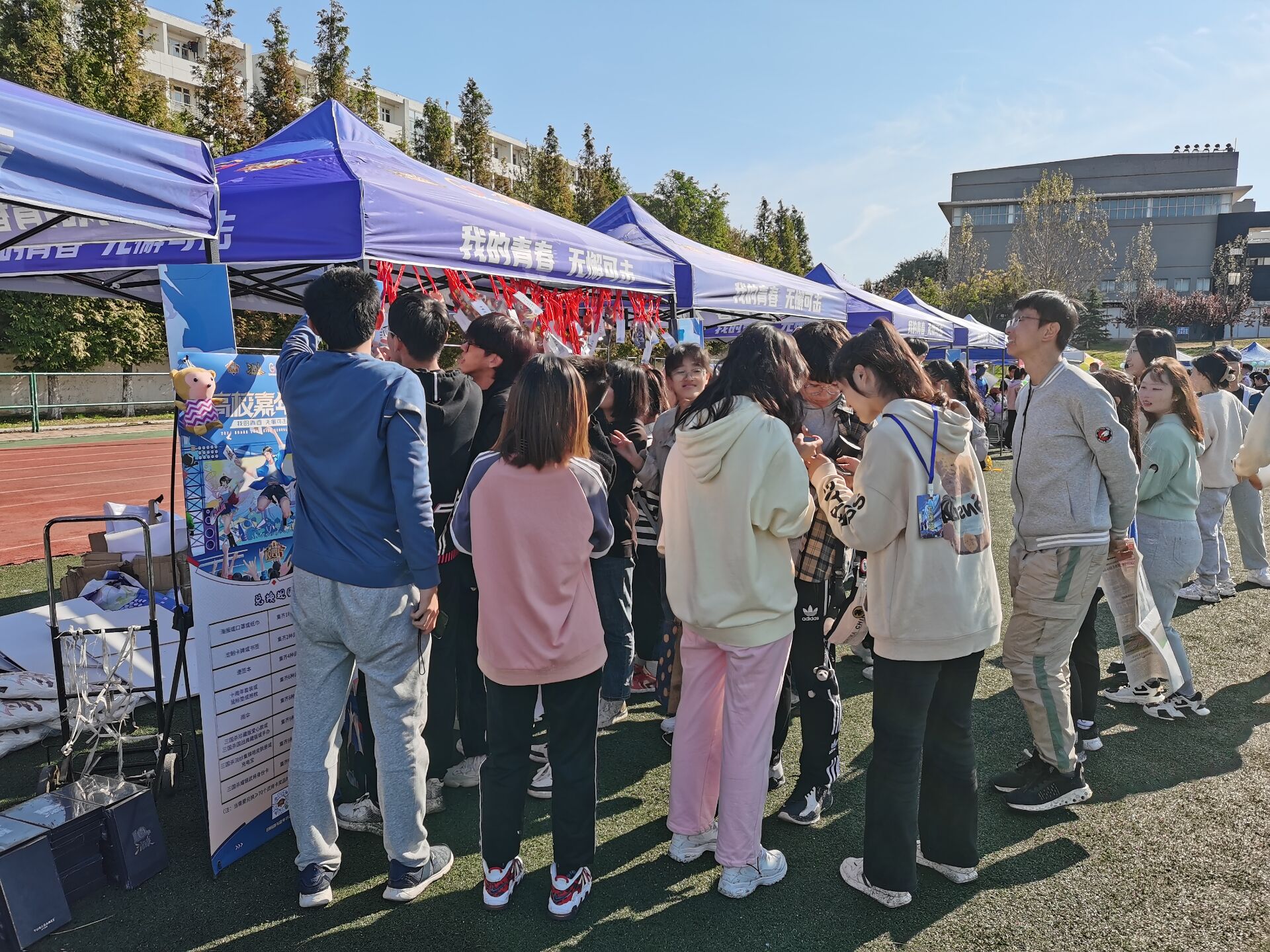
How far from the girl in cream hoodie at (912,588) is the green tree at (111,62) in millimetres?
22795

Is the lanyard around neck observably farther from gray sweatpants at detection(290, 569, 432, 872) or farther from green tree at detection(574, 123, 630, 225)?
green tree at detection(574, 123, 630, 225)

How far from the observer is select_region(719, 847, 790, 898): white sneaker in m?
2.67

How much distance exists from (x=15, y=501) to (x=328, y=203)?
10.4m

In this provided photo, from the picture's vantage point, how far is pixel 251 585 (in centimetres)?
287

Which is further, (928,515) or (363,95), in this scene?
(363,95)

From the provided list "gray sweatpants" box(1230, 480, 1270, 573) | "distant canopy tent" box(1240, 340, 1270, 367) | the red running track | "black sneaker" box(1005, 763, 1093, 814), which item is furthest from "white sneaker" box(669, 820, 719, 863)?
"distant canopy tent" box(1240, 340, 1270, 367)

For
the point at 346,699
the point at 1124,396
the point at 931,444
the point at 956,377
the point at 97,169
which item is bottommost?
the point at 346,699

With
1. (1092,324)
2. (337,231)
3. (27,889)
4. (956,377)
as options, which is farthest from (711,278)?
(1092,324)

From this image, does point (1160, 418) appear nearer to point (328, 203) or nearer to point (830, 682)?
point (830, 682)

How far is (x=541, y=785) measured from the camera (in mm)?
3480

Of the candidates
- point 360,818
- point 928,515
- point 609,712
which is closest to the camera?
point 928,515

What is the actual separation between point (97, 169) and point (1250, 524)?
8456mm

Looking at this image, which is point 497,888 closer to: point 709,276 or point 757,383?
point 757,383

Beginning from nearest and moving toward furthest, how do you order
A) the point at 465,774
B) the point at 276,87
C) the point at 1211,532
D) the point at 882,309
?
1. the point at 465,774
2. the point at 1211,532
3. the point at 882,309
4. the point at 276,87
